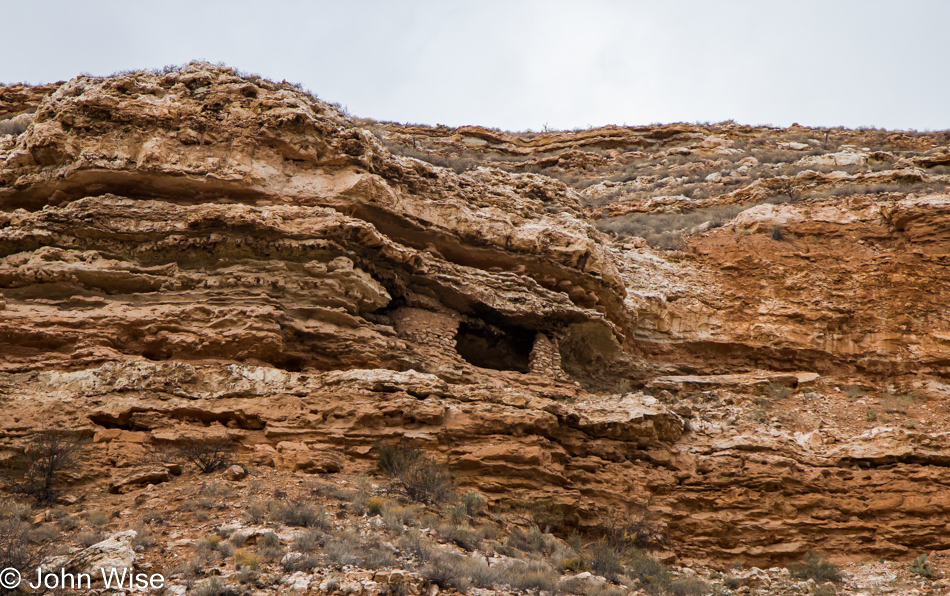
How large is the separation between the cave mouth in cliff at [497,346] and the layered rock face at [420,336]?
54mm

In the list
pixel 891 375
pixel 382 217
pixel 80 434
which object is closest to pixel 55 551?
pixel 80 434

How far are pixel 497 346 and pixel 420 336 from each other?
7.19 ft

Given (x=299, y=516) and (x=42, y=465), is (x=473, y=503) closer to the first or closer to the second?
(x=299, y=516)

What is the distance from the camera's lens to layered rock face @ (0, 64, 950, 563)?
9.74m

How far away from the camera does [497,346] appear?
44.5 ft

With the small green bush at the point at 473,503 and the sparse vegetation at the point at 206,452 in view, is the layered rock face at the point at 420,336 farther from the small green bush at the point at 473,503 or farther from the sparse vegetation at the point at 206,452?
the small green bush at the point at 473,503

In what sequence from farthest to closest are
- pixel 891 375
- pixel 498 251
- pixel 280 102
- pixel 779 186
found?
pixel 779 186 → pixel 891 375 → pixel 498 251 → pixel 280 102

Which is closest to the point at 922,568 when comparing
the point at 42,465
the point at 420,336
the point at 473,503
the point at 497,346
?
the point at 473,503

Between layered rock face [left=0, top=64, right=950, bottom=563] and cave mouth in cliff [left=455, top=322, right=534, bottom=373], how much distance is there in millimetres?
54

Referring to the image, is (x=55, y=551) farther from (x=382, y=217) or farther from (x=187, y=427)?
(x=382, y=217)

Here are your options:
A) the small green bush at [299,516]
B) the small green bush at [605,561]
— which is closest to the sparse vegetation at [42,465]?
the small green bush at [299,516]

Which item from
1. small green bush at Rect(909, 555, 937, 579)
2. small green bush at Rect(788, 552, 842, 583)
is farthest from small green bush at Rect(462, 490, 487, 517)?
small green bush at Rect(909, 555, 937, 579)

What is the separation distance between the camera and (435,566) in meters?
7.10

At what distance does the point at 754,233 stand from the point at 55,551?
582 inches
